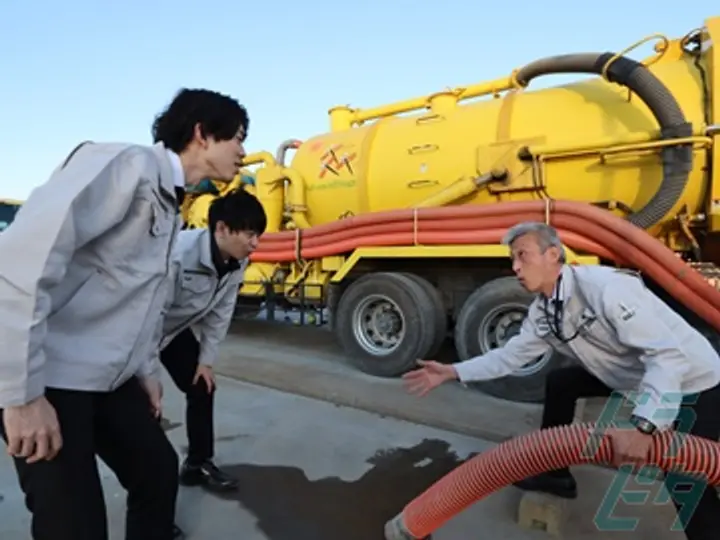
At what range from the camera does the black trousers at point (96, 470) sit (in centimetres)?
136

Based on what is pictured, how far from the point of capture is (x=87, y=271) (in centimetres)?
134

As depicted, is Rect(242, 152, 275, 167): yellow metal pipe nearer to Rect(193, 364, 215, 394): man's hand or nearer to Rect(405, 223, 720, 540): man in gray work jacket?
Rect(193, 364, 215, 394): man's hand

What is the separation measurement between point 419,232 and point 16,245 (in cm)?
367

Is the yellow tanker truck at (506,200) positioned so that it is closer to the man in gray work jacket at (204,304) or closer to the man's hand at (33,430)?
the man in gray work jacket at (204,304)

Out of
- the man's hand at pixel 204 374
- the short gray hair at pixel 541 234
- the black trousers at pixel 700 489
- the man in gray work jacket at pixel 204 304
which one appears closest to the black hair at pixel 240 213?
the man in gray work jacket at pixel 204 304

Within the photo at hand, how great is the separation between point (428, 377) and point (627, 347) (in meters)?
0.80

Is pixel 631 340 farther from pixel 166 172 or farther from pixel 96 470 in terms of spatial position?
pixel 96 470

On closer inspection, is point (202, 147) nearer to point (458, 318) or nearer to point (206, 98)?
point (206, 98)

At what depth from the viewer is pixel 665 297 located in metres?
4.12

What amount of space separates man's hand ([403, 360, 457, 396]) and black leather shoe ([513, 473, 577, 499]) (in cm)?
61

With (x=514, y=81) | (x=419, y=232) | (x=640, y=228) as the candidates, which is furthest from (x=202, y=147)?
(x=514, y=81)

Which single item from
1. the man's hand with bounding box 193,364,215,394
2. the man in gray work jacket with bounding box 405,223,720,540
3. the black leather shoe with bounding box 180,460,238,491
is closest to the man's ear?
the man in gray work jacket with bounding box 405,223,720,540

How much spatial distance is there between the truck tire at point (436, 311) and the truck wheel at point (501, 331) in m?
0.23

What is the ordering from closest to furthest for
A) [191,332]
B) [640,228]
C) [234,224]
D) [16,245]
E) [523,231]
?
[16,245]
[523,231]
[234,224]
[191,332]
[640,228]
